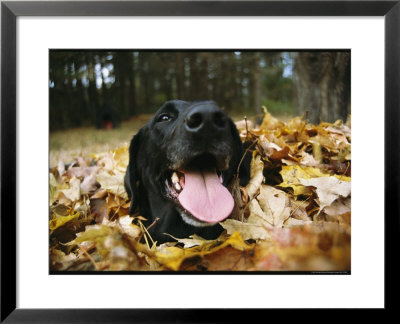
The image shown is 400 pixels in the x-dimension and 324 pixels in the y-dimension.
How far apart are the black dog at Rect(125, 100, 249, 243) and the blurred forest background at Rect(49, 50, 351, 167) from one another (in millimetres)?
141

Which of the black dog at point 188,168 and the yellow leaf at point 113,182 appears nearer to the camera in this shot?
the black dog at point 188,168

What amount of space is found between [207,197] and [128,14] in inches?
45.8

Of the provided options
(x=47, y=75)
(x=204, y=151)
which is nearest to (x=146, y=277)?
(x=204, y=151)

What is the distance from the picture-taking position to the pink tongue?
214 cm

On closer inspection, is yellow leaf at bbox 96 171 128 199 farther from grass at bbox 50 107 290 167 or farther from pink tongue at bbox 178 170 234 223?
pink tongue at bbox 178 170 234 223

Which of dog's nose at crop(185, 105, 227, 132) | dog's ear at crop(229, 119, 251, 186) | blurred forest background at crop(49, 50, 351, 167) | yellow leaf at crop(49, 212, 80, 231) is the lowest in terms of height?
yellow leaf at crop(49, 212, 80, 231)

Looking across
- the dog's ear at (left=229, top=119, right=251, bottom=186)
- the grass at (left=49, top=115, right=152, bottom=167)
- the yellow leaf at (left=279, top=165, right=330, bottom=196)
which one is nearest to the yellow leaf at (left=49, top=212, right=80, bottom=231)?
the grass at (left=49, top=115, right=152, bottom=167)

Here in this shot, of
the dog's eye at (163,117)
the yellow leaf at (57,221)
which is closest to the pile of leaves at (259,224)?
the yellow leaf at (57,221)

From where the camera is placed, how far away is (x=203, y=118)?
6.64ft

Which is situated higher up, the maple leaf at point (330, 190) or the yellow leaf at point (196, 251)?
the maple leaf at point (330, 190)

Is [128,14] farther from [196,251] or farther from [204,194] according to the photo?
[196,251]

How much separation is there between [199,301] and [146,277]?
34 centimetres

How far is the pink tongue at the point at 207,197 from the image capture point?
214cm

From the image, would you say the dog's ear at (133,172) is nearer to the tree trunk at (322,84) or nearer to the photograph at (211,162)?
the photograph at (211,162)
